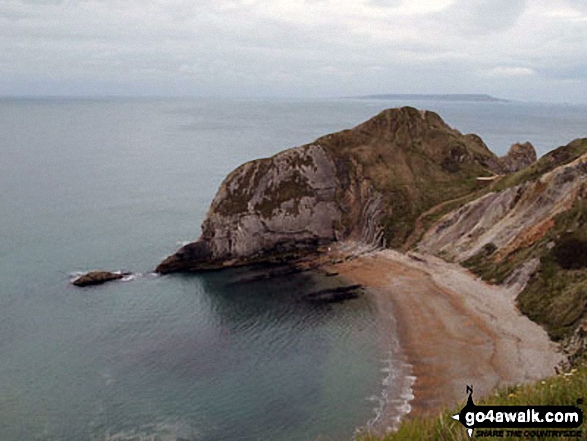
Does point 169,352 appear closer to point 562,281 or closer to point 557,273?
Result: point 562,281

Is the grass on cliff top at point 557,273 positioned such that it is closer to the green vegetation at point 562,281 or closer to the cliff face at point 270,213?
the green vegetation at point 562,281

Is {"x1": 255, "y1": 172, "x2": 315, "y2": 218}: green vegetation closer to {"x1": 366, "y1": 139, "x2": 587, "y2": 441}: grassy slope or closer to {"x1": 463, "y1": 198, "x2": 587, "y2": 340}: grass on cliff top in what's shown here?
{"x1": 366, "y1": 139, "x2": 587, "y2": 441}: grassy slope

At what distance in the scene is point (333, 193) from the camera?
97625 millimetres

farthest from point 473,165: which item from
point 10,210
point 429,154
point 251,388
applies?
point 10,210

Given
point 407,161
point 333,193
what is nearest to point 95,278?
point 333,193

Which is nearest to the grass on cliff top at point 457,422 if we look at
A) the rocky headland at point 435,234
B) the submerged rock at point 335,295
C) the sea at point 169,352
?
the sea at point 169,352

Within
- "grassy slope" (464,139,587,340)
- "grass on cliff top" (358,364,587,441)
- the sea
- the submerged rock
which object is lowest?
the sea

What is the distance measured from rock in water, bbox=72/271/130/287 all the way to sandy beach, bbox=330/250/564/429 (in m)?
33.6

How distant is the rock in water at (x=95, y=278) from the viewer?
80375 mm

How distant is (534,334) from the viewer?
192ft

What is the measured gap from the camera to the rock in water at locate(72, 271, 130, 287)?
80.4 meters

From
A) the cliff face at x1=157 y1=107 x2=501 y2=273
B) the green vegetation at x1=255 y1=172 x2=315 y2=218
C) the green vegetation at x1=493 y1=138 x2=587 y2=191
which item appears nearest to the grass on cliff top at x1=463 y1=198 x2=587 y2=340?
the green vegetation at x1=493 y1=138 x2=587 y2=191

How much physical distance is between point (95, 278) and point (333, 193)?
41.9 metres

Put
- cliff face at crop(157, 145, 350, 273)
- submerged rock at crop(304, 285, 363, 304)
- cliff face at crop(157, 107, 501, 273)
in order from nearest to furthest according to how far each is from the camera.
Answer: submerged rock at crop(304, 285, 363, 304), cliff face at crop(157, 145, 350, 273), cliff face at crop(157, 107, 501, 273)
